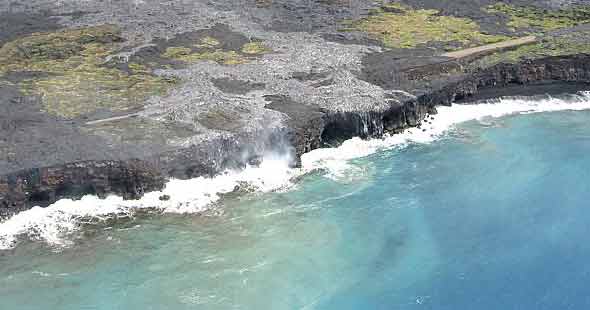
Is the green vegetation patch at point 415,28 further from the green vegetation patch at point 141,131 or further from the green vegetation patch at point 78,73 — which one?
the green vegetation patch at point 141,131

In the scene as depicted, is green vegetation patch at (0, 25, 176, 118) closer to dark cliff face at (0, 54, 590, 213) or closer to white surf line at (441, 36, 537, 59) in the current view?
dark cliff face at (0, 54, 590, 213)

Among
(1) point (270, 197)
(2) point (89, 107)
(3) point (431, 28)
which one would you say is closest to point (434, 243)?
(1) point (270, 197)

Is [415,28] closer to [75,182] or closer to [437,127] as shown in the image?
[437,127]

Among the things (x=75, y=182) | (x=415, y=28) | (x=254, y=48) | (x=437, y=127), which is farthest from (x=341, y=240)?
(x=415, y=28)

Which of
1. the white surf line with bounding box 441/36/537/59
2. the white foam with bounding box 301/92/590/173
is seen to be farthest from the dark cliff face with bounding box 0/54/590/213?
the white surf line with bounding box 441/36/537/59

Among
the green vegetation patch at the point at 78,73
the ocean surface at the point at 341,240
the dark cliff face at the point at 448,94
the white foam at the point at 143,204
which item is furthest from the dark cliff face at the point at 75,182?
the dark cliff face at the point at 448,94
